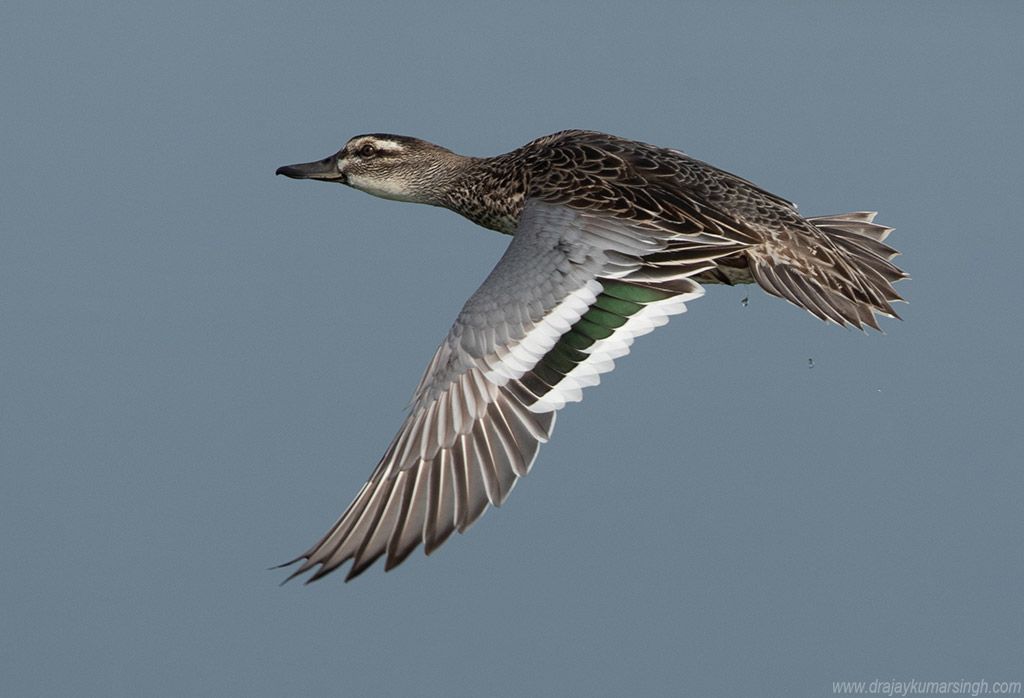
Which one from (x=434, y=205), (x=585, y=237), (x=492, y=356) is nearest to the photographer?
(x=492, y=356)

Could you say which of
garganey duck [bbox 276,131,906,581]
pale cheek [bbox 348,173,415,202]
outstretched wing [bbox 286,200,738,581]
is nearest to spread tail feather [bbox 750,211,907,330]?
garganey duck [bbox 276,131,906,581]

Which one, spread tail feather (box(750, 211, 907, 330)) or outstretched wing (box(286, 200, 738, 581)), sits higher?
spread tail feather (box(750, 211, 907, 330))

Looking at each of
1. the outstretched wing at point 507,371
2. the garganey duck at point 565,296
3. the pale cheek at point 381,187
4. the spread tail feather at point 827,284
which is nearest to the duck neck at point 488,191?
the garganey duck at point 565,296

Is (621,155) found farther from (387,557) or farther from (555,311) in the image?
(387,557)

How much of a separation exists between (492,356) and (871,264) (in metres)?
2.44

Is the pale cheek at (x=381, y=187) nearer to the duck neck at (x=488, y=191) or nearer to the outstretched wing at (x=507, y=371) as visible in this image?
the duck neck at (x=488, y=191)

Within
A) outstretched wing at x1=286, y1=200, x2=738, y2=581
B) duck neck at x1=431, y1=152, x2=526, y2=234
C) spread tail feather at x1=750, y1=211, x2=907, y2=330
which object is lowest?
outstretched wing at x1=286, y1=200, x2=738, y2=581

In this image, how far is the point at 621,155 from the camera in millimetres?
7988

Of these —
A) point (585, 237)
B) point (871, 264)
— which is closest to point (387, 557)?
point (585, 237)

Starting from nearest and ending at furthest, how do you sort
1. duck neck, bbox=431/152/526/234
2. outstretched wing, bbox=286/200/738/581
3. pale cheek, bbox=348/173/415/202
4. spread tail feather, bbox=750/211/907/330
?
outstretched wing, bbox=286/200/738/581, spread tail feather, bbox=750/211/907/330, duck neck, bbox=431/152/526/234, pale cheek, bbox=348/173/415/202

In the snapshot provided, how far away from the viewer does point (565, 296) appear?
22.3 feet

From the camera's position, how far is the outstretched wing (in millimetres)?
6340

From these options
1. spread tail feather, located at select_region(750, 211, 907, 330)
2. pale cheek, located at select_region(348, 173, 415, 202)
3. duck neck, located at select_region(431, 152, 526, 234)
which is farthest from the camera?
pale cheek, located at select_region(348, 173, 415, 202)

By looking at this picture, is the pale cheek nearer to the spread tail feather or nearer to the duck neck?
the duck neck
